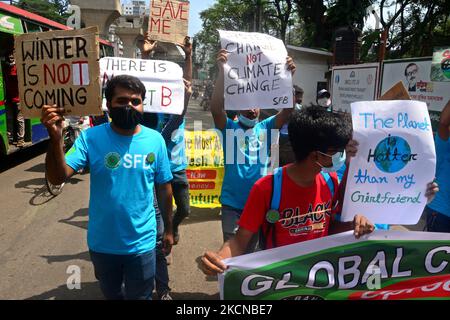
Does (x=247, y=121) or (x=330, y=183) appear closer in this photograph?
(x=330, y=183)

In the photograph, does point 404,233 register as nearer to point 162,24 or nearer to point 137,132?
point 137,132

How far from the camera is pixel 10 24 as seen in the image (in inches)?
320

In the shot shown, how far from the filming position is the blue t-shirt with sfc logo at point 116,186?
241 cm

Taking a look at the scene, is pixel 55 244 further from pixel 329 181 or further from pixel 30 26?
pixel 30 26

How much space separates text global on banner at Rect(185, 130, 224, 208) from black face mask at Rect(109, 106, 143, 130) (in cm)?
369

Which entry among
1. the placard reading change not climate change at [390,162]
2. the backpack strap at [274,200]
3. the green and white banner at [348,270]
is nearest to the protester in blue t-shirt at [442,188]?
the green and white banner at [348,270]

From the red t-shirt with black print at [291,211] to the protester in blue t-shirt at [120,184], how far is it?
28.2 inches

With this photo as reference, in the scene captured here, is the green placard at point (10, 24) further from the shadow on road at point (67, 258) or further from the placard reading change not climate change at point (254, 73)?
the placard reading change not climate change at point (254, 73)

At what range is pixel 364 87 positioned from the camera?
8359mm

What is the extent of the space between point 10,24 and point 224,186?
6.93 m

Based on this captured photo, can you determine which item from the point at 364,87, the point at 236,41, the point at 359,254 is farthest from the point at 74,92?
the point at 364,87

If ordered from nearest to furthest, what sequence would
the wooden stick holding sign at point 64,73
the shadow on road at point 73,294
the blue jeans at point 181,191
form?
the wooden stick holding sign at point 64,73 < the shadow on road at point 73,294 < the blue jeans at point 181,191

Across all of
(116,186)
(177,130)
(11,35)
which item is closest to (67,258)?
(177,130)

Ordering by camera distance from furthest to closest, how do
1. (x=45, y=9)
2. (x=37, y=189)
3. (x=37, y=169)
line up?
(x=45, y=9), (x=37, y=169), (x=37, y=189)
